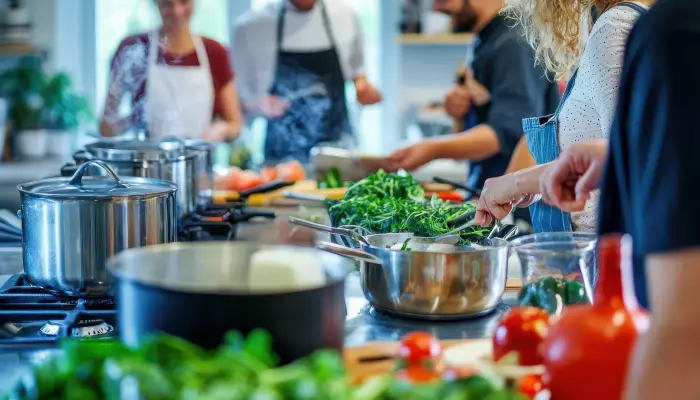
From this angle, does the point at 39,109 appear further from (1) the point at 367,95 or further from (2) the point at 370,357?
(2) the point at 370,357

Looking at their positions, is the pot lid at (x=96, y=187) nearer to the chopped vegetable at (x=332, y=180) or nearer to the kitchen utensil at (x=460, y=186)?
the kitchen utensil at (x=460, y=186)

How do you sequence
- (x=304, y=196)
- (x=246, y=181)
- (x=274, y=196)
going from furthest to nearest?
(x=246, y=181), (x=274, y=196), (x=304, y=196)

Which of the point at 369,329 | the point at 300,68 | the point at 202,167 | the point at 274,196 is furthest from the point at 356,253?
the point at 300,68

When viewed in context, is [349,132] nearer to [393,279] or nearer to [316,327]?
[393,279]

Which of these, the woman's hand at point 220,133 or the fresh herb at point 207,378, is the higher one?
the woman's hand at point 220,133

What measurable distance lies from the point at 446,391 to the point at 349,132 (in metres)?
3.63

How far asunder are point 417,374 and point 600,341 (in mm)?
205

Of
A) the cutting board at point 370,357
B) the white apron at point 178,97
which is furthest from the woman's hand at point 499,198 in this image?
the white apron at point 178,97

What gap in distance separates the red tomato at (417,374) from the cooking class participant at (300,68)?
3.26m

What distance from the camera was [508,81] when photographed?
10.6 feet

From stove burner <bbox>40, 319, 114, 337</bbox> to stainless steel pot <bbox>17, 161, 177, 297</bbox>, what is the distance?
8 centimetres

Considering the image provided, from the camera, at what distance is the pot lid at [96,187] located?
159cm

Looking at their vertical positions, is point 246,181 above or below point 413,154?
below

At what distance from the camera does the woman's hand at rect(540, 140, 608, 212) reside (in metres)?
1.24
